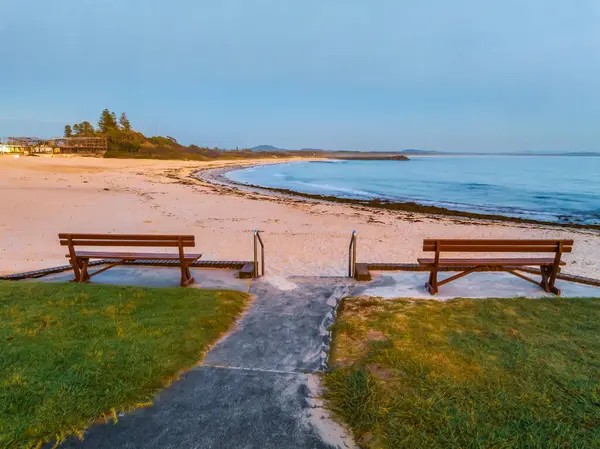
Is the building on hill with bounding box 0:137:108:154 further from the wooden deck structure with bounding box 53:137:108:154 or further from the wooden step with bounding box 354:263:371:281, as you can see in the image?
the wooden step with bounding box 354:263:371:281

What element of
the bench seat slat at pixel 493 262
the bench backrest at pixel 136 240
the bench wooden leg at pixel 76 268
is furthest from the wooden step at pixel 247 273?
the bench seat slat at pixel 493 262

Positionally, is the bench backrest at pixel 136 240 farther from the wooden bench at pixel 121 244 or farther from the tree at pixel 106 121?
the tree at pixel 106 121

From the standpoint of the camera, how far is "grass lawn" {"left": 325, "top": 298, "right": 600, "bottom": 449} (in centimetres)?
298

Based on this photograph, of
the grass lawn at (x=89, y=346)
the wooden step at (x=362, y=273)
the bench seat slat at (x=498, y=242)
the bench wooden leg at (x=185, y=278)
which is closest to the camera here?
the grass lawn at (x=89, y=346)

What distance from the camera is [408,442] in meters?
2.88

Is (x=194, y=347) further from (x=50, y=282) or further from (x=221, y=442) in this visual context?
(x=50, y=282)

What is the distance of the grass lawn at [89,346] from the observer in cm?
313

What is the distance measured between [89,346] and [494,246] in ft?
20.5

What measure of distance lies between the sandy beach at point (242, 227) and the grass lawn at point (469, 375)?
3.55 meters

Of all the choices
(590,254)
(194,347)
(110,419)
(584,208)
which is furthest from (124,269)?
(584,208)

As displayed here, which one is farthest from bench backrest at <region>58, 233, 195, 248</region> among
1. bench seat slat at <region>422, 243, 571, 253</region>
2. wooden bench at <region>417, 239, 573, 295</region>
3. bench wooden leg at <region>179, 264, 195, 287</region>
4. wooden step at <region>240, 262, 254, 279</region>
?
bench seat slat at <region>422, 243, 571, 253</region>

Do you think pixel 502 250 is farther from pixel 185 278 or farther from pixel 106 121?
pixel 106 121

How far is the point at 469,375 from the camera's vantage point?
3.74 meters

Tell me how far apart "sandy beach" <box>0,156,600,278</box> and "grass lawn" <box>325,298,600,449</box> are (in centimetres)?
355
